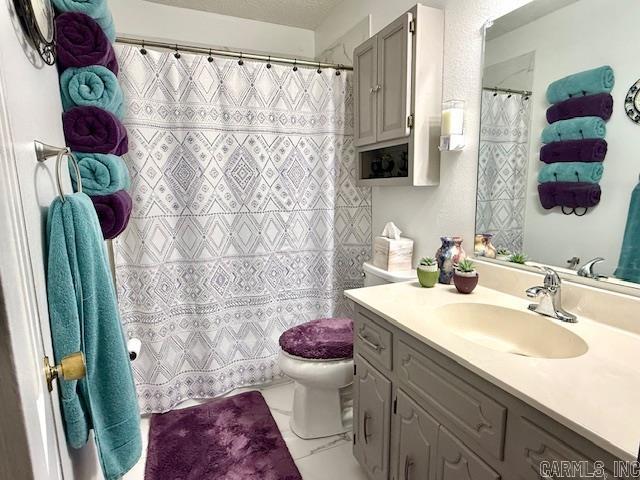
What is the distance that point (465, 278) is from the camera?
1334 mm

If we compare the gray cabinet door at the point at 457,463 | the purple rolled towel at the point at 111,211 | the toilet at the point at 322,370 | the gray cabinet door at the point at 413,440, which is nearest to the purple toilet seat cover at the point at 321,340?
the toilet at the point at 322,370

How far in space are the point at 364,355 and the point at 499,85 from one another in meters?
1.18

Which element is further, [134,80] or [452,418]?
[134,80]

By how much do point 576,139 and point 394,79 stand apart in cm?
82

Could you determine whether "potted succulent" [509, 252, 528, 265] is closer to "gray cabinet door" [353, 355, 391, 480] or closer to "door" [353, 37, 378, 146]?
"gray cabinet door" [353, 355, 391, 480]

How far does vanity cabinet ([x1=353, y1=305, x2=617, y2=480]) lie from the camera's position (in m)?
0.70

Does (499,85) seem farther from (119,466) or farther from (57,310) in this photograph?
(119,466)

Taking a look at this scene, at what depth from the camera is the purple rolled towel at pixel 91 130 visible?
0.99m

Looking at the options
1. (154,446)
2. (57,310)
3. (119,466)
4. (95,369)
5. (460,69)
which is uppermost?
(460,69)

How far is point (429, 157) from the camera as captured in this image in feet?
5.22

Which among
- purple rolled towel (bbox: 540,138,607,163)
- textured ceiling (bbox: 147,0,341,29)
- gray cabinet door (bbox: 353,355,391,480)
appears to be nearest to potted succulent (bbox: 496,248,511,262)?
purple rolled towel (bbox: 540,138,607,163)

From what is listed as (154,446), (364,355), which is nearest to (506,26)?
(364,355)

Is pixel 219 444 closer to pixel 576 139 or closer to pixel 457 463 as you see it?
pixel 457 463

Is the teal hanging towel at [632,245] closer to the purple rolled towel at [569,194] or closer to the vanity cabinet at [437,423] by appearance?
the purple rolled towel at [569,194]
